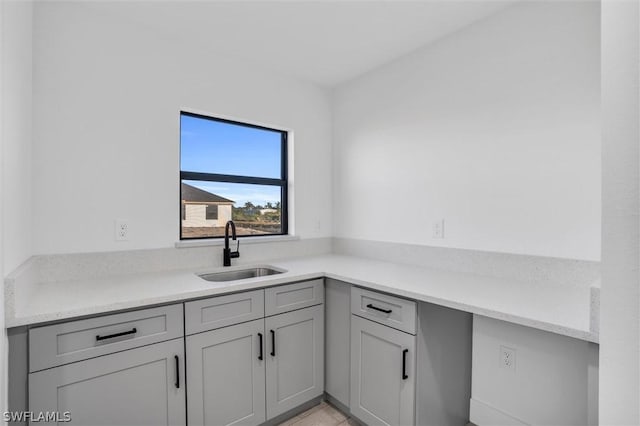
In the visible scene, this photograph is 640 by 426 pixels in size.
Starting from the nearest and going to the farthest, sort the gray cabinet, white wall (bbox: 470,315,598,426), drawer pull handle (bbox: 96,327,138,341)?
drawer pull handle (bbox: 96,327,138,341), white wall (bbox: 470,315,598,426), the gray cabinet

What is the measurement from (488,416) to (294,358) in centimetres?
112

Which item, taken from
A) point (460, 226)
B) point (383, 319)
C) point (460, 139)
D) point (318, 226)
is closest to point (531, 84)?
point (460, 139)

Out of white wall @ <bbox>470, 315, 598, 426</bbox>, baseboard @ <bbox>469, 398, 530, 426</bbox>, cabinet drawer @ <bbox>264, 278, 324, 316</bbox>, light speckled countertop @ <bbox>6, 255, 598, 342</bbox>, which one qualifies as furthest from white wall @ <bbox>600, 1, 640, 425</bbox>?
cabinet drawer @ <bbox>264, 278, 324, 316</bbox>

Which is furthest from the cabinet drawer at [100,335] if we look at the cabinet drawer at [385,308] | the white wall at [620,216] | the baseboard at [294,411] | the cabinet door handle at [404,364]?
the white wall at [620,216]

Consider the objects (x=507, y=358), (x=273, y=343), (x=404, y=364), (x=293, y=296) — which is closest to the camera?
(x=404, y=364)

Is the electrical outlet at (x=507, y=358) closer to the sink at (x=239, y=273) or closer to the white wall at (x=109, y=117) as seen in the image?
the sink at (x=239, y=273)

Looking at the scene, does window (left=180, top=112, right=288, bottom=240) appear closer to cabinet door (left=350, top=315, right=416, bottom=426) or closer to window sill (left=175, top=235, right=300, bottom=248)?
window sill (left=175, top=235, right=300, bottom=248)

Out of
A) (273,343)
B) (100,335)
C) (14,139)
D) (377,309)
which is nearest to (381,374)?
(377,309)

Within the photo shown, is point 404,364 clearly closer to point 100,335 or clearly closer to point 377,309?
point 377,309

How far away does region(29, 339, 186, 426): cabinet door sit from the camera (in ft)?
3.97

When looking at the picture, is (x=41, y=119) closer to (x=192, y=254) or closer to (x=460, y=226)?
(x=192, y=254)

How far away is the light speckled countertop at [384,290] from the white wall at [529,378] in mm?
246

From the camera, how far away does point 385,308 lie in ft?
5.41

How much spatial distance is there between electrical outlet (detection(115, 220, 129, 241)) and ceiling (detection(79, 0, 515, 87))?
1.19 meters
